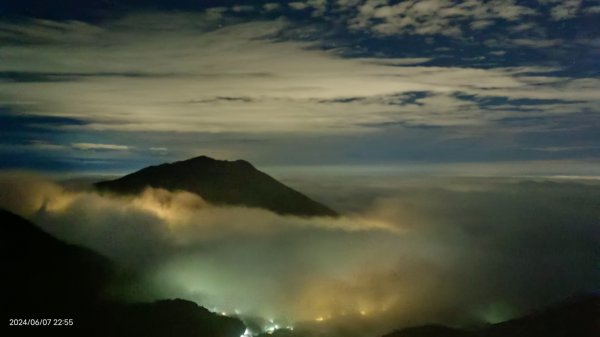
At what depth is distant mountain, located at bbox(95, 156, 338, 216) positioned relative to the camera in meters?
174

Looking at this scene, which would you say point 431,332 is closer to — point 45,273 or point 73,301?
point 73,301

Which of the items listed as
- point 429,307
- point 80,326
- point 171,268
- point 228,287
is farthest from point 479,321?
point 80,326

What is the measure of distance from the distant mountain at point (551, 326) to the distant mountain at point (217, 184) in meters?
98.8

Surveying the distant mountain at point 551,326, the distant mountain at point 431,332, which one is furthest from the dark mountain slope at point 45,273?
the distant mountain at point 551,326

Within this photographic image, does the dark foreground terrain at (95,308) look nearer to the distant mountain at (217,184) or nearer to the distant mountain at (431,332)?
the distant mountain at (431,332)

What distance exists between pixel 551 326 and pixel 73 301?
3760 inches

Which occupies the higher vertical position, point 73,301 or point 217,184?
point 217,184

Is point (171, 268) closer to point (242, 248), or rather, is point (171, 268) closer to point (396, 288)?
point (242, 248)

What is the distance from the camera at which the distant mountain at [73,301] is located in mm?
81562

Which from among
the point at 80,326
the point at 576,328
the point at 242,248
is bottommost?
the point at 242,248

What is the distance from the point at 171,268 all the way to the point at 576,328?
9650cm

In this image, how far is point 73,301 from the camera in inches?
3501

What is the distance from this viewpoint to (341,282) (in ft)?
570

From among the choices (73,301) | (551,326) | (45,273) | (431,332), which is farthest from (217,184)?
(551,326)
